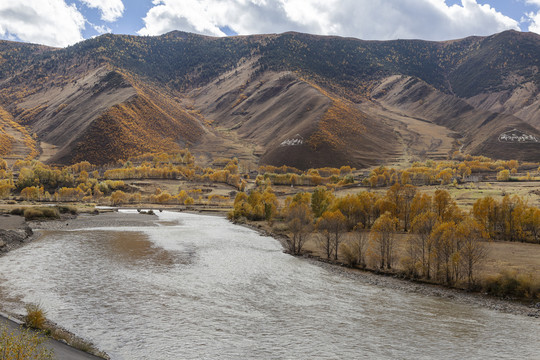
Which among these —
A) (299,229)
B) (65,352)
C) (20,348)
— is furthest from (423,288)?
(20,348)

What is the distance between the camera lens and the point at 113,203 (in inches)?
6329

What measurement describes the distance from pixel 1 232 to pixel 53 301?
1466 inches

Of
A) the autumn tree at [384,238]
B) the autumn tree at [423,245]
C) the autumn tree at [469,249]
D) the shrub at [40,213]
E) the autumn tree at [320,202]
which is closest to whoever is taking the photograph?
the autumn tree at [469,249]

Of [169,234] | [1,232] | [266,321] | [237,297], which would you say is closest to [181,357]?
[266,321]

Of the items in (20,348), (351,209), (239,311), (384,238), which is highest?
(351,209)

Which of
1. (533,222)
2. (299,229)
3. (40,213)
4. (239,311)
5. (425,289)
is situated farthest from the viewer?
(40,213)

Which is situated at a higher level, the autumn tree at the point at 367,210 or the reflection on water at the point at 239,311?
the autumn tree at the point at 367,210

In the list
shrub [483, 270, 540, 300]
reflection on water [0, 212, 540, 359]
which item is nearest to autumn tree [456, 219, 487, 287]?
shrub [483, 270, 540, 300]

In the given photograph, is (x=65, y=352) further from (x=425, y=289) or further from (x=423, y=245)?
(x=423, y=245)

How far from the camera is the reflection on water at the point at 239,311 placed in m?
29.9

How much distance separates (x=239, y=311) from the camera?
3744cm

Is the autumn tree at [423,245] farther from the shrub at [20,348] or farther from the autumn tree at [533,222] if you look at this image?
the shrub at [20,348]

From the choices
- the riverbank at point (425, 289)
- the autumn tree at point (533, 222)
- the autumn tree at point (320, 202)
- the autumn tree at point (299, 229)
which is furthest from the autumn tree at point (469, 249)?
the autumn tree at point (320, 202)

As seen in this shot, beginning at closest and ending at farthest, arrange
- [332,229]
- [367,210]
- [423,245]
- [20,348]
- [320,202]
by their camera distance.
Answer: [20,348], [423,245], [332,229], [367,210], [320,202]
